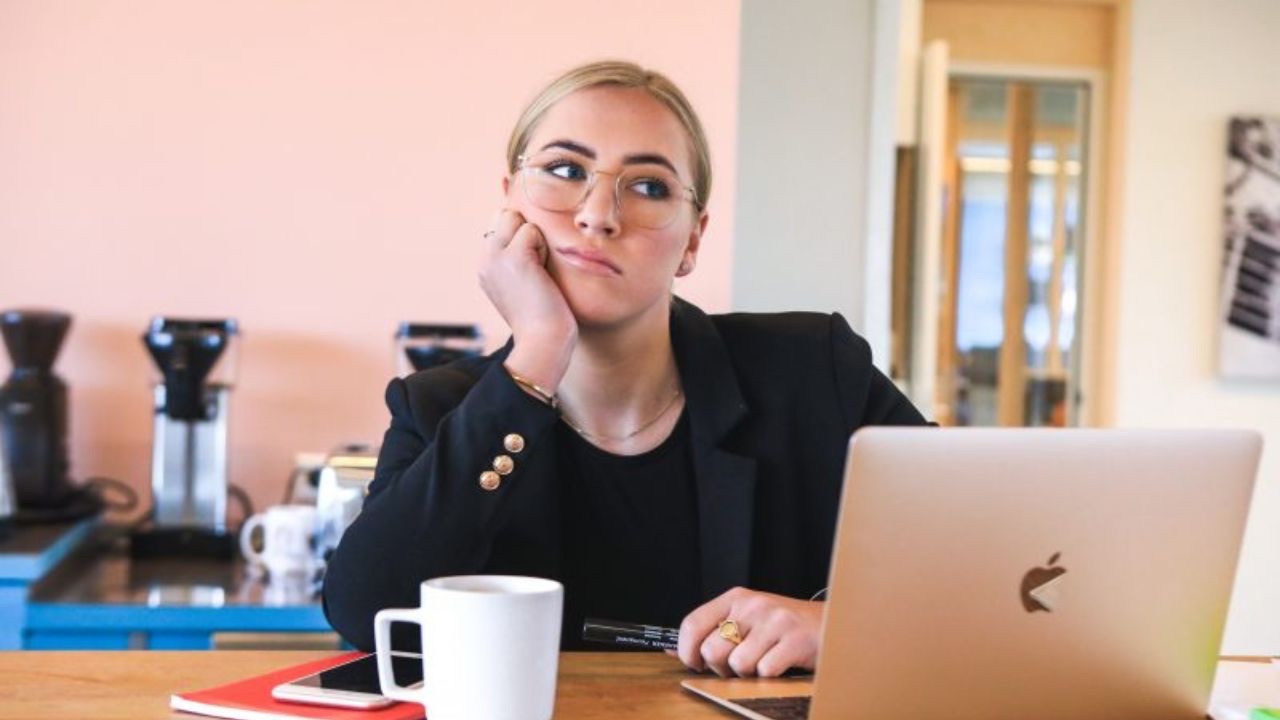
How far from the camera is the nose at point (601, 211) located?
1384 mm

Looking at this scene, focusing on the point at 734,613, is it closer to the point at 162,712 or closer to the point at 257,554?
the point at 162,712

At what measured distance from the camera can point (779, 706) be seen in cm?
100

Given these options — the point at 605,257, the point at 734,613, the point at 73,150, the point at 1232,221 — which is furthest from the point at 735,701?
the point at 1232,221

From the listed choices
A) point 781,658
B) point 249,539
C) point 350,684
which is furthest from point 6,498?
point 781,658

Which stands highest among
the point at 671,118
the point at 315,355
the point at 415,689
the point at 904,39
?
the point at 904,39

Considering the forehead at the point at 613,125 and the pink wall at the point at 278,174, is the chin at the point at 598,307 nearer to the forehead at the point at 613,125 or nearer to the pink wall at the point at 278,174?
the forehead at the point at 613,125

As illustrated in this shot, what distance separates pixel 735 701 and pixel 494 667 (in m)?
0.22

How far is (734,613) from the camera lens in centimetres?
117

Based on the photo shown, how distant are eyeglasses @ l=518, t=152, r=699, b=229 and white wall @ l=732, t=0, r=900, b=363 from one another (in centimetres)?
153

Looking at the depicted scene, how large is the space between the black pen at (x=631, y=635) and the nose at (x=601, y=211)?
0.37 m

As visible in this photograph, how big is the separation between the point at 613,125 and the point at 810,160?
5.21 feet

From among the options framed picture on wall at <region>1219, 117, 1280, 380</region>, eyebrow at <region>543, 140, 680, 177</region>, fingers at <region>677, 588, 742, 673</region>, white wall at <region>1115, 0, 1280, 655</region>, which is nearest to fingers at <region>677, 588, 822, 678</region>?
fingers at <region>677, 588, 742, 673</region>

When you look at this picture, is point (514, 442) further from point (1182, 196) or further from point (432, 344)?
point (1182, 196)

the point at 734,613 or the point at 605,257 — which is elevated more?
the point at 605,257
